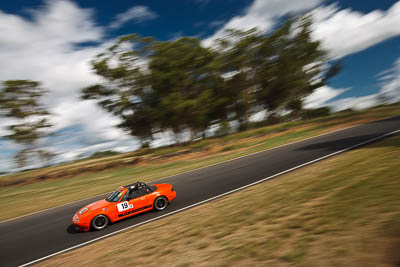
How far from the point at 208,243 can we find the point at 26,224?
8437mm

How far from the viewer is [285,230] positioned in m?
4.59

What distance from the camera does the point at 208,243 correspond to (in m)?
4.85

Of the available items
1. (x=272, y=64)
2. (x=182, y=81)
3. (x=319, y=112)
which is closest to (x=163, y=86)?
(x=182, y=81)

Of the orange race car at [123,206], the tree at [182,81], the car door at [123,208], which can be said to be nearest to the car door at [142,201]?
the orange race car at [123,206]

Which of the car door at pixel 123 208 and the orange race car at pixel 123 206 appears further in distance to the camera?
the car door at pixel 123 208

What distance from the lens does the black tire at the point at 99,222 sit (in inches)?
296

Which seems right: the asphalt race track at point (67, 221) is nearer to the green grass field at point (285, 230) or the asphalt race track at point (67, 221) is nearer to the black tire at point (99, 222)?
the black tire at point (99, 222)

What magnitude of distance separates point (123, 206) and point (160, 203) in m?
1.26

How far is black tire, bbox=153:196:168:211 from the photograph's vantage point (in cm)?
842

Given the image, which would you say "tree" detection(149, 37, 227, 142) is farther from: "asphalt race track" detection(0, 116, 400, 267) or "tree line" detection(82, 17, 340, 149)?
"asphalt race track" detection(0, 116, 400, 267)

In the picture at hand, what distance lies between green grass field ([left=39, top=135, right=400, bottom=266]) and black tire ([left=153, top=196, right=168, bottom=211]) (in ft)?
3.99

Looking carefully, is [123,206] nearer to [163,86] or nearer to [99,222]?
[99,222]

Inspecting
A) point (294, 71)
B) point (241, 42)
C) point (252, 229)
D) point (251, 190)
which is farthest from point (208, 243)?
point (294, 71)

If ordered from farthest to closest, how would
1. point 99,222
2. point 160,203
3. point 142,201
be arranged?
point 160,203 < point 142,201 < point 99,222
